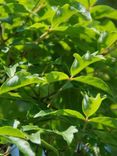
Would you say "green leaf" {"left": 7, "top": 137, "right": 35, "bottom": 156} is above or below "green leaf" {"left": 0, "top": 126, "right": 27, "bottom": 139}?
below

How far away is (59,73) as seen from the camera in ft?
3.42

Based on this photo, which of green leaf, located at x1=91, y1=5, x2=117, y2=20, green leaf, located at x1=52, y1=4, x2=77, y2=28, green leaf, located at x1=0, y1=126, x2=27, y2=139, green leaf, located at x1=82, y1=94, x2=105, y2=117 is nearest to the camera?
green leaf, located at x1=0, y1=126, x2=27, y2=139

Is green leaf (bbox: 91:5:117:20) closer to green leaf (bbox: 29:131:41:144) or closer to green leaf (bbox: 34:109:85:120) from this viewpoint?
green leaf (bbox: 34:109:85:120)

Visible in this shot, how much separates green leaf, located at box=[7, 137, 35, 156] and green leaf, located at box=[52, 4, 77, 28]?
0.36 meters

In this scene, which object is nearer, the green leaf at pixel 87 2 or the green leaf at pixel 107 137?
the green leaf at pixel 107 137

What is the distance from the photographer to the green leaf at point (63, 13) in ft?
3.75

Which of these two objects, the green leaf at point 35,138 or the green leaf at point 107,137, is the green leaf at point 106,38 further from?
the green leaf at point 35,138

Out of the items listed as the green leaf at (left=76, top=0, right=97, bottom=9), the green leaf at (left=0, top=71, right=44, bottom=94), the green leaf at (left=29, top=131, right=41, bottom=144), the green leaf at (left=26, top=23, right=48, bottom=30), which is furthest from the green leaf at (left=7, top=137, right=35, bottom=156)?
the green leaf at (left=76, top=0, right=97, bottom=9)

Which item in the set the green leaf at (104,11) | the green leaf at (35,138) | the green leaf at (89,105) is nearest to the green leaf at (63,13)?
the green leaf at (104,11)

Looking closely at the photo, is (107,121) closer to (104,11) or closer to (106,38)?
(106,38)

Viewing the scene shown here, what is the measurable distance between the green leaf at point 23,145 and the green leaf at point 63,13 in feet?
1.20

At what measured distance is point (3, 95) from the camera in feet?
3.50

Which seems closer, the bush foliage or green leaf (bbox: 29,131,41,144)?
green leaf (bbox: 29,131,41,144)

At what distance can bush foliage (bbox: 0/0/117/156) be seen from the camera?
1042 millimetres
